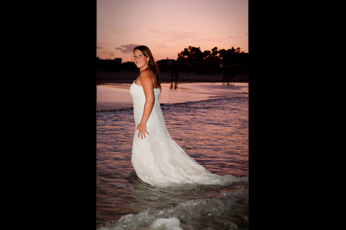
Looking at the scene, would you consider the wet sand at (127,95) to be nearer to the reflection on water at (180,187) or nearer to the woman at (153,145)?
the reflection on water at (180,187)

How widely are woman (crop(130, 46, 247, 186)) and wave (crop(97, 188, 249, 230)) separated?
76 cm

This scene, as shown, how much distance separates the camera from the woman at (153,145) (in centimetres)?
492

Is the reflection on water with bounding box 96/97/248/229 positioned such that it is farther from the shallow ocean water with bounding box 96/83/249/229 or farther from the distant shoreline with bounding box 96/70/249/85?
the distant shoreline with bounding box 96/70/249/85

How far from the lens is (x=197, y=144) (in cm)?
834

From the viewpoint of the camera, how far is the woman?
4.92 meters

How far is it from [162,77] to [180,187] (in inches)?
1520

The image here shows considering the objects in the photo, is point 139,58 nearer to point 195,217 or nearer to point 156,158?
point 156,158

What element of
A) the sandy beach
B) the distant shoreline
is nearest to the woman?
the sandy beach

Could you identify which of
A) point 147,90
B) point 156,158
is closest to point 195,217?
point 156,158

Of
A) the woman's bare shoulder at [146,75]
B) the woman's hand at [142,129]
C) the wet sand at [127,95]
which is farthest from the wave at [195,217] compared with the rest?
the wet sand at [127,95]

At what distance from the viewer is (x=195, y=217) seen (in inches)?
156

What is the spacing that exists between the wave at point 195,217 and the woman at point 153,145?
755mm

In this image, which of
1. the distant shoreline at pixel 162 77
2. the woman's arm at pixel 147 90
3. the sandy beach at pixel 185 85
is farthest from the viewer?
the distant shoreline at pixel 162 77
